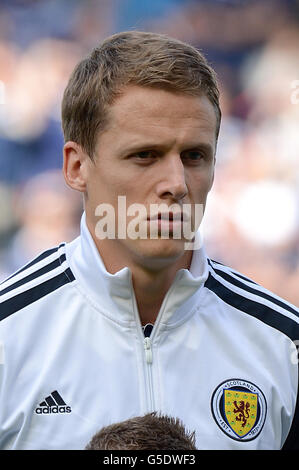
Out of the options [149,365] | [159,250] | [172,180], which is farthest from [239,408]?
[172,180]

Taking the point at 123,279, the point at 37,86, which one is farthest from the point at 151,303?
the point at 37,86

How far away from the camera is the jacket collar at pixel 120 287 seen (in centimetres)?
178

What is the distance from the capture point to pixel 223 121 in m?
5.58

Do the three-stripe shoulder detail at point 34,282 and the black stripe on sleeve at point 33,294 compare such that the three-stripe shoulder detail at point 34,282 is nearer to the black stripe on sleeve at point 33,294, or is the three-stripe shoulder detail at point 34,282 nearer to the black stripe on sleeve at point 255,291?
the black stripe on sleeve at point 33,294

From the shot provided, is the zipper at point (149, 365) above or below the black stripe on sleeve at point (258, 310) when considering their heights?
below

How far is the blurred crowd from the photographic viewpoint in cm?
521

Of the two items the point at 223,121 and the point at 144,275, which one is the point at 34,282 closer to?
the point at 144,275

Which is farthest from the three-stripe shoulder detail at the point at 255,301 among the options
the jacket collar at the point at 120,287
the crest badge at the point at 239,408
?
the crest badge at the point at 239,408

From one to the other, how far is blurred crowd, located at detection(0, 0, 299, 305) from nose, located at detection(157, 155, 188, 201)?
3.49 meters

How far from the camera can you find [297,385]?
73.5 inches

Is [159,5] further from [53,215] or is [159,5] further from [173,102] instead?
[173,102]

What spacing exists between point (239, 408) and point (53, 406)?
0.50 metres

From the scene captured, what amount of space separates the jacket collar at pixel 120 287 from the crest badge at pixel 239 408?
0.24m

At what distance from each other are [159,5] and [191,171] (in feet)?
15.1
